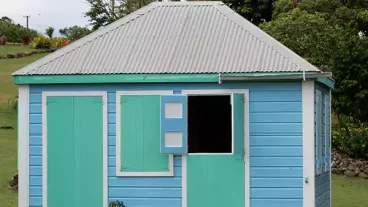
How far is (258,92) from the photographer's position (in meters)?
10.9

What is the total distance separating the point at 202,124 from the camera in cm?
1402

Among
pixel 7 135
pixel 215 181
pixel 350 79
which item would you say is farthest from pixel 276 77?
pixel 7 135

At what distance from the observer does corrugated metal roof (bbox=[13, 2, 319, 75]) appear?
11.0m

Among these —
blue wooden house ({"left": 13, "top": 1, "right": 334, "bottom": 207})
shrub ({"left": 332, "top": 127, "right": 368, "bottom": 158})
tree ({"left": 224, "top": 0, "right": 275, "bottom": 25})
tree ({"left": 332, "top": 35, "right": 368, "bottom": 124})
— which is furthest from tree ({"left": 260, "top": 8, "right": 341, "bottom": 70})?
blue wooden house ({"left": 13, "top": 1, "right": 334, "bottom": 207})

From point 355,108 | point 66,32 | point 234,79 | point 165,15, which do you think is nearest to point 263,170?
point 234,79

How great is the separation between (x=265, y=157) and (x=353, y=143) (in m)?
11.2

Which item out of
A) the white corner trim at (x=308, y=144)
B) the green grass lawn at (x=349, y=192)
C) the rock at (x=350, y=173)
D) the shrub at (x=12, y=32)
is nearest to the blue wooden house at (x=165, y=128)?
the white corner trim at (x=308, y=144)

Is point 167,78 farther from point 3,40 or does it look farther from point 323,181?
point 3,40

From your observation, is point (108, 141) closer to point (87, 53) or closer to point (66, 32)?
point (87, 53)

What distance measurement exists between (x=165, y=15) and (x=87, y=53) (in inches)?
56.2

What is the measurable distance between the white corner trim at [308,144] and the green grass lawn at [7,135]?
6.28 m

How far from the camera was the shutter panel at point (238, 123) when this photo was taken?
10688 mm

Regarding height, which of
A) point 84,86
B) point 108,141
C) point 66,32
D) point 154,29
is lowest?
point 108,141

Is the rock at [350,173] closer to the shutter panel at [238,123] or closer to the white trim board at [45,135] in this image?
the shutter panel at [238,123]
